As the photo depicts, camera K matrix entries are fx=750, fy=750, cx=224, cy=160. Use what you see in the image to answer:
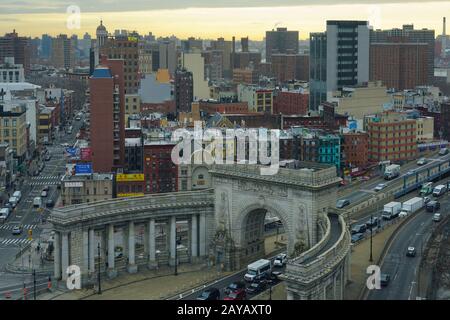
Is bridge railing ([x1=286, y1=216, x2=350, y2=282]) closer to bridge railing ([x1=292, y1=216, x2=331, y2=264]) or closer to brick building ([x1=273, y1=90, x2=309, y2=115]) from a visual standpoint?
bridge railing ([x1=292, y1=216, x2=331, y2=264])

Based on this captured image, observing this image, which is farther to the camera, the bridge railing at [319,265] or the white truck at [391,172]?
the white truck at [391,172]

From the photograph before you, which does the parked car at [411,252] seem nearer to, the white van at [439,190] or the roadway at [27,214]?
the white van at [439,190]

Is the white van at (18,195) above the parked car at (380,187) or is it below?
below

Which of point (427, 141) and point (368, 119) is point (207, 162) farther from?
point (427, 141)

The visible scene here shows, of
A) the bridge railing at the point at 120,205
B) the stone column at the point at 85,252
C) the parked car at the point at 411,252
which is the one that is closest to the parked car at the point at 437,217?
the parked car at the point at 411,252

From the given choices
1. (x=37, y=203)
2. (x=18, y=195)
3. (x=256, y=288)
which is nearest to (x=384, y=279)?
(x=256, y=288)

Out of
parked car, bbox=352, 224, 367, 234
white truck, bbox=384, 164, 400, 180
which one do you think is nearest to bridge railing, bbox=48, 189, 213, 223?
parked car, bbox=352, 224, 367, 234
